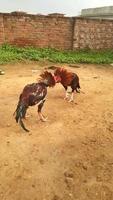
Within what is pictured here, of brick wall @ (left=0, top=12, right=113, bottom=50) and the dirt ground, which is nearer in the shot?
the dirt ground

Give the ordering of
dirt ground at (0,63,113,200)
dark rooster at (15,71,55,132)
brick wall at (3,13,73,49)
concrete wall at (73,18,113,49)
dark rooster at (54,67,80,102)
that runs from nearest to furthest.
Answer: dirt ground at (0,63,113,200)
dark rooster at (15,71,55,132)
dark rooster at (54,67,80,102)
brick wall at (3,13,73,49)
concrete wall at (73,18,113,49)

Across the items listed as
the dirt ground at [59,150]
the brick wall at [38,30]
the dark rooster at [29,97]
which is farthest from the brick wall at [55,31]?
the dark rooster at [29,97]

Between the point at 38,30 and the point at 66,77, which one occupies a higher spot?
the point at 38,30

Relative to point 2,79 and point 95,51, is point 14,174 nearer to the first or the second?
point 2,79

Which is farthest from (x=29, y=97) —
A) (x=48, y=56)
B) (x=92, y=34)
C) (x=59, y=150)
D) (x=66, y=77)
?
(x=92, y=34)

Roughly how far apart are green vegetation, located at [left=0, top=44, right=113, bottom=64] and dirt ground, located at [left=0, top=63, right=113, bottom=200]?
15.0 ft

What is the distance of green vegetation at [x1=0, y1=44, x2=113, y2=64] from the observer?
553 inches

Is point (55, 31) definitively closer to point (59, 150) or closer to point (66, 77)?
point (66, 77)

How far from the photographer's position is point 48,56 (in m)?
14.8

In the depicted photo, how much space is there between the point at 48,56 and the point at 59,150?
30.2 feet

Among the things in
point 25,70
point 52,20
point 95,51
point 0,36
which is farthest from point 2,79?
point 95,51

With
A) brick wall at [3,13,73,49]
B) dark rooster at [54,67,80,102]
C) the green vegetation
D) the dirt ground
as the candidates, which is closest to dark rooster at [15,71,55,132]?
the dirt ground

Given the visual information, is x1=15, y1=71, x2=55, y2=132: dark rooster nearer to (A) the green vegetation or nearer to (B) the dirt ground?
(B) the dirt ground

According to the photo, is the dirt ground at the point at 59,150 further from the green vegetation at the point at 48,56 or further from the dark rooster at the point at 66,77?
the green vegetation at the point at 48,56
